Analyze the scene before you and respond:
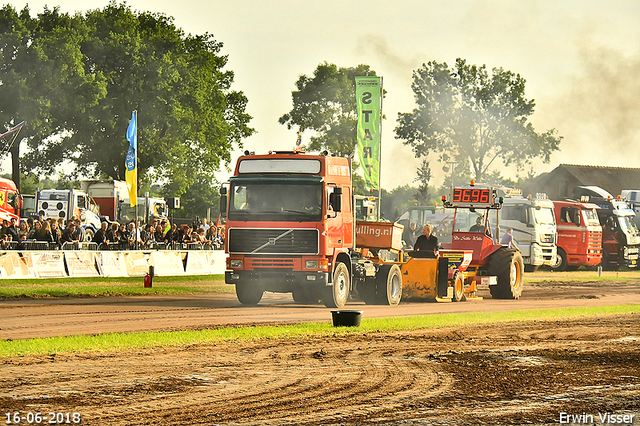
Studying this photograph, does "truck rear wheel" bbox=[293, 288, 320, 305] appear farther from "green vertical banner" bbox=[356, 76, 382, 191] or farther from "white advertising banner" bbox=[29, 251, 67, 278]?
"green vertical banner" bbox=[356, 76, 382, 191]

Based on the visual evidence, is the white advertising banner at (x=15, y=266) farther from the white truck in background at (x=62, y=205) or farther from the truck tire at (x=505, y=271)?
the white truck in background at (x=62, y=205)

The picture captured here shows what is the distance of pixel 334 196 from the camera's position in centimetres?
1964

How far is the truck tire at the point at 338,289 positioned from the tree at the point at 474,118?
5372 cm

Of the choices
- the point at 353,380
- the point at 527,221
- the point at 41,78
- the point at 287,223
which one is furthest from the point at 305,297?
the point at 41,78

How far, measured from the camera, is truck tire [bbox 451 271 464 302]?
23359 mm

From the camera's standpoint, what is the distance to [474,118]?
242ft

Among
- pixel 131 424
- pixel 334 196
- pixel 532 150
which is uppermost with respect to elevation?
pixel 532 150

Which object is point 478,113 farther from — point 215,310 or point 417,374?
point 417,374

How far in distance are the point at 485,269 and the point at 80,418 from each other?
18.6 m

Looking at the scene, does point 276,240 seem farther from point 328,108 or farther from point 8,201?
point 328,108

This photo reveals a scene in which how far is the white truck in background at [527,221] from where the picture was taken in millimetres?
35812

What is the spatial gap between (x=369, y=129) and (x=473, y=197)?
12.0 meters

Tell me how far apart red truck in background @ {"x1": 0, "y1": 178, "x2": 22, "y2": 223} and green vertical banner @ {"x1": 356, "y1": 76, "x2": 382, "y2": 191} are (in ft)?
49.5

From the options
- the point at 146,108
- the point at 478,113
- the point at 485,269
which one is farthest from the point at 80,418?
the point at 478,113
